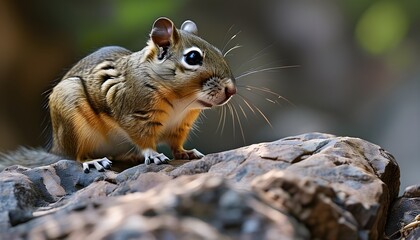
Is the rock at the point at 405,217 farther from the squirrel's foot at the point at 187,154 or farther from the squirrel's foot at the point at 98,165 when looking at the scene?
the squirrel's foot at the point at 98,165

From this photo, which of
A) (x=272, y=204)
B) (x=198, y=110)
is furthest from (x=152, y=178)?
(x=198, y=110)

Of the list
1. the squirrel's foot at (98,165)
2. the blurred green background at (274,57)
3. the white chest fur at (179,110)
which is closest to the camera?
the squirrel's foot at (98,165)

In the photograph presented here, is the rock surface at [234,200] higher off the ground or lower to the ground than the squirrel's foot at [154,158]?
higher

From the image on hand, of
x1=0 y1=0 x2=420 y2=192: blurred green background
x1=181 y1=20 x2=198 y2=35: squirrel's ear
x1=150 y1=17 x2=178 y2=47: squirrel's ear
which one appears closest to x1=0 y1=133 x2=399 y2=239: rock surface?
x1=150 y1=17 x2=178 y2=47: squirrel's ear

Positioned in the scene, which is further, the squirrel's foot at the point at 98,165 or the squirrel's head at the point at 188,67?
the squirrel's head at the point at 188,67

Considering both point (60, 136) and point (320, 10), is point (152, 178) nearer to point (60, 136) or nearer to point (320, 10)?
point (60, 136)

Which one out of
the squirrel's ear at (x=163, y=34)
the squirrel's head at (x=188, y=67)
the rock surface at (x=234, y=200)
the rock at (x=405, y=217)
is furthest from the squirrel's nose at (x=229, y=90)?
the rock at (x=405, y=217)

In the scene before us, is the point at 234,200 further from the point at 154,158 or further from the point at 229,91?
the point at 229,91
